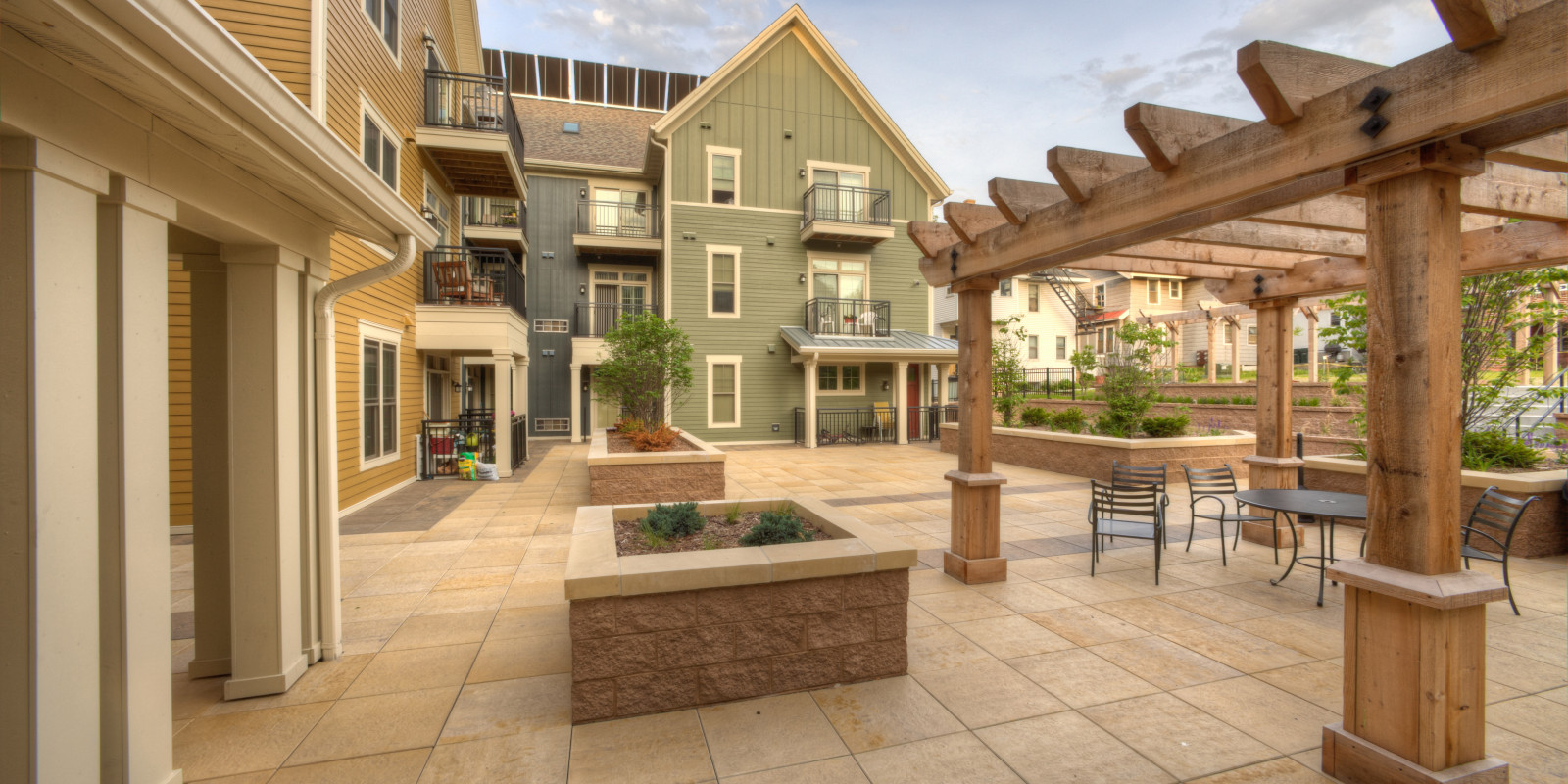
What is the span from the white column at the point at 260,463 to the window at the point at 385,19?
7.41m

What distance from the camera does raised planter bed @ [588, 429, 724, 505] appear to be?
314 inches

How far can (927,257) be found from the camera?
555 centimetres

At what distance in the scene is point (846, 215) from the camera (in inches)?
667

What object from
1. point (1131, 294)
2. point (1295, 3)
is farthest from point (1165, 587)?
point (1131, 294)

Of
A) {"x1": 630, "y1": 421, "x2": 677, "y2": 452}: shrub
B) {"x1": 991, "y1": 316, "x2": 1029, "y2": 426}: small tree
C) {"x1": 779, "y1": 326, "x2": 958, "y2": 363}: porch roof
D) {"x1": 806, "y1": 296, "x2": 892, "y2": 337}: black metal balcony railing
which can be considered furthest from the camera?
{"x1": 806, "y1": 296, "x2": 892, "y2": 337}: black metal balcony railing

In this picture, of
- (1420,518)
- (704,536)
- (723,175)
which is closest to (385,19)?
(723,175)

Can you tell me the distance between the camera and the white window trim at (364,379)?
8195 mm

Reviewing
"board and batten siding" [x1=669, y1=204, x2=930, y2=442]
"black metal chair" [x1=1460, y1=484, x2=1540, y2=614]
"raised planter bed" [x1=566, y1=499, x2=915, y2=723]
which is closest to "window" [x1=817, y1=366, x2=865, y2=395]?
"board and batten siding" [x1=669, y1=204, x2=930, y2=442]

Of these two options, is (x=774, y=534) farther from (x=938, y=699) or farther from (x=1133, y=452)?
(x=1133, y=452)

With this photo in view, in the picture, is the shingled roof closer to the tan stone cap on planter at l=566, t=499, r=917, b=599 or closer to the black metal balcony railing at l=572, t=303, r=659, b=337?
the black metal balcony railing at l=572, t=303, r=659, b=337

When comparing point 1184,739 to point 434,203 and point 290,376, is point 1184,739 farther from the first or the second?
point 434,203

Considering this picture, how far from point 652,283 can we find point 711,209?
2952 mm

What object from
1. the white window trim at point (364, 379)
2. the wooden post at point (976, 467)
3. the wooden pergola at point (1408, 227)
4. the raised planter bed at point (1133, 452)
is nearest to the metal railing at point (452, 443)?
the white window trim at point (364, 379)

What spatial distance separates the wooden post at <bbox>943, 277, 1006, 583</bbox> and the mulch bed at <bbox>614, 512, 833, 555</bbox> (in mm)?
1454
